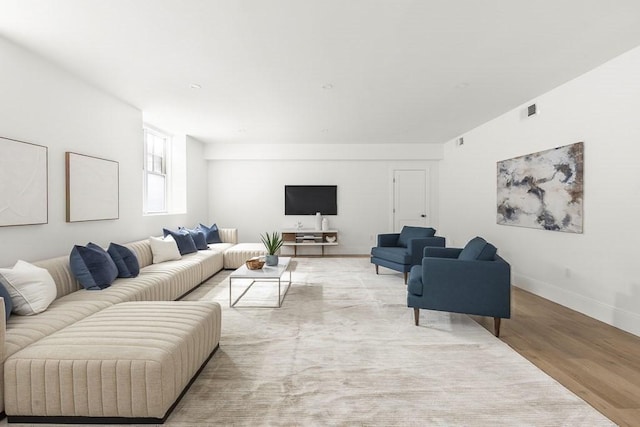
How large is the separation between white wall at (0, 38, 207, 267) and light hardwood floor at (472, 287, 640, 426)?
4.36 metres

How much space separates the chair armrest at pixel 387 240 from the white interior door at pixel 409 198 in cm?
195

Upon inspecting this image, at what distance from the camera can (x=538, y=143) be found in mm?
4316

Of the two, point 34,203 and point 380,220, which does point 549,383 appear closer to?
point 34,203

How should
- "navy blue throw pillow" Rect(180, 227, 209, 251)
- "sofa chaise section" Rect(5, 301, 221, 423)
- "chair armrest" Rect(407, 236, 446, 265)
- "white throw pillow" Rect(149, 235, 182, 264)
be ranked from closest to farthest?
"sofa chaise section" Rect(5, 301, 221, 423) < "white throw pillow" Rect(149, 235, 182, 264) < "chair armrest" Rect(407, 236, 446, 265) < "navy blue throw pillow" Rect(180, 227, 209, 251)

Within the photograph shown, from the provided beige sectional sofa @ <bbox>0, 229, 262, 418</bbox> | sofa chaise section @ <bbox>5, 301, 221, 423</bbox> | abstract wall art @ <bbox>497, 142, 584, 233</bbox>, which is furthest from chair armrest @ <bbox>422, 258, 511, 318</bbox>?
sofa chaise section @ <bbox>5, 301, 221, 423</bbox>

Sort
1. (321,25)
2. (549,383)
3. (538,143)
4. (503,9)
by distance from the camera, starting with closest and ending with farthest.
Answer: (549,383) → (503,9) → (321,25) → (538,143)

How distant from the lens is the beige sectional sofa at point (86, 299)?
71.3 inches

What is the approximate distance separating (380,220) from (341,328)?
4.98 metres

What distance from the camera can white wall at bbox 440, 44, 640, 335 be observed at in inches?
122

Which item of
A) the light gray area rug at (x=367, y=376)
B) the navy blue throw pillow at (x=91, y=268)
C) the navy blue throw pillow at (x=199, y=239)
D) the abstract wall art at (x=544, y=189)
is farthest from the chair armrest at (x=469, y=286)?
→ the navy blue throw pillow at (x=199, y=239)

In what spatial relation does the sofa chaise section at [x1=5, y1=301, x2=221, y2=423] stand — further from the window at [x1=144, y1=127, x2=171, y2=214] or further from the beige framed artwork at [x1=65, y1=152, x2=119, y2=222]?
the window at [x1=144, y1=127, x2=171, y2=214]

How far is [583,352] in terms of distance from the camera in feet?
8.83

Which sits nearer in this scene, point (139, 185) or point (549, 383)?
point (549, 383)

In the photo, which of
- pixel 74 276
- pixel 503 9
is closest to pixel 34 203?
pixel 74 276
